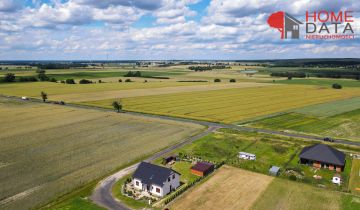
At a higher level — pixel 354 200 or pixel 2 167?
pixel 2 167


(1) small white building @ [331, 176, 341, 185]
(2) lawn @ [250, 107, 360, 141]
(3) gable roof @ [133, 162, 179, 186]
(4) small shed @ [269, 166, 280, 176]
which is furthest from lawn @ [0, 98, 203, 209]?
(1) small white building @ [331, 176, 341, 185]

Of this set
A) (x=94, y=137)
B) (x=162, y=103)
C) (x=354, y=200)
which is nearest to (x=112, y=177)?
(x=94, y=137)

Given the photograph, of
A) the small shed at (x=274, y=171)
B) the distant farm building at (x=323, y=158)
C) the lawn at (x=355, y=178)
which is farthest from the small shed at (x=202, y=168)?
the lawn at (x=355, y=178)

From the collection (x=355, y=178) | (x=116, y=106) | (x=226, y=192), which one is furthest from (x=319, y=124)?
(x=116, y=106)

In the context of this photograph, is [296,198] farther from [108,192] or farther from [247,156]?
[108,192]

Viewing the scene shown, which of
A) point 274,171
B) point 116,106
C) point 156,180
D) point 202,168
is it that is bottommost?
point 274,171

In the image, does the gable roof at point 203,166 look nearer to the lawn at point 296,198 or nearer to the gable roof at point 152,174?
the gable roof at point 152,174

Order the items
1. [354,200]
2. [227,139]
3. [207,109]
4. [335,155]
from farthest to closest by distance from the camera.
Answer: [207,109], [227,139], [335,155], [354,200]

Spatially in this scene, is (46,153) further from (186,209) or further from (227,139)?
(227,139)
